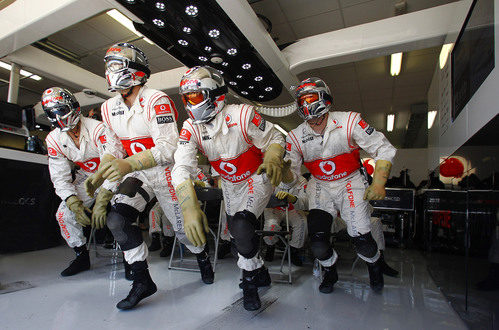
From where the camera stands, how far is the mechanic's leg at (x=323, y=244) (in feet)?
8.97

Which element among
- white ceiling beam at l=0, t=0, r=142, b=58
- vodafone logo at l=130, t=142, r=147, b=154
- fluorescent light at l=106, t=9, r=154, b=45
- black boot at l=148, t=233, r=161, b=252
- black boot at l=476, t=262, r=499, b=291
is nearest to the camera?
black boot at l=476, t=262, r=499, b=291

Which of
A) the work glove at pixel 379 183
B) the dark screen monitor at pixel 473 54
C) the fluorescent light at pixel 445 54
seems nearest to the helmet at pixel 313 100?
the work glove at pixel 379 183

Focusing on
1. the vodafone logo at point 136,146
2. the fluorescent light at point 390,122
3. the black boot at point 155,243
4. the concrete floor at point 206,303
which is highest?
the fluorescent light at point 390,122

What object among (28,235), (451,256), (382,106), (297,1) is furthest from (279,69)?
(382,106)

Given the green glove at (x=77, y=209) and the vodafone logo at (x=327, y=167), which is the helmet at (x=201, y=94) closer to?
the vodafone logo at (x=327, y=167)

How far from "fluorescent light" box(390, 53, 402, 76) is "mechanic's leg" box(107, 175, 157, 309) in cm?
609

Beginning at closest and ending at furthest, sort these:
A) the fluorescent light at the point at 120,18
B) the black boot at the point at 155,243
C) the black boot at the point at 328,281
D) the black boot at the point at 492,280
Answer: the black boot at the point at 492,280
the black boot at the point at 328,281
the black boot at the point at 155,243
the fluorescent light at the point at 120,18

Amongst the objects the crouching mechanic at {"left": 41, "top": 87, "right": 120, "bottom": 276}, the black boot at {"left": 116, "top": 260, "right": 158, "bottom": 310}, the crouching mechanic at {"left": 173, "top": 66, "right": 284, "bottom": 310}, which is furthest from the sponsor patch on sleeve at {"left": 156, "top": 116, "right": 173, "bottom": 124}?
the black boot at {"left": 116, "top": 260, "right": 158, "bottom": 310}

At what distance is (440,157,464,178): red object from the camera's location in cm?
219

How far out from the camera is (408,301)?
104 inches

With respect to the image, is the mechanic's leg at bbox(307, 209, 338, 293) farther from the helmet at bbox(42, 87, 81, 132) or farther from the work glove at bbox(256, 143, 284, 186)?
the helmet at bbox(42, 87, 81, 132)

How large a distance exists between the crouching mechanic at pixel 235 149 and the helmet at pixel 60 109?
151 centimetres

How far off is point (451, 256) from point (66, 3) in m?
4.82

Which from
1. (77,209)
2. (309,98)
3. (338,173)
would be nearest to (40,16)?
(77,209)
